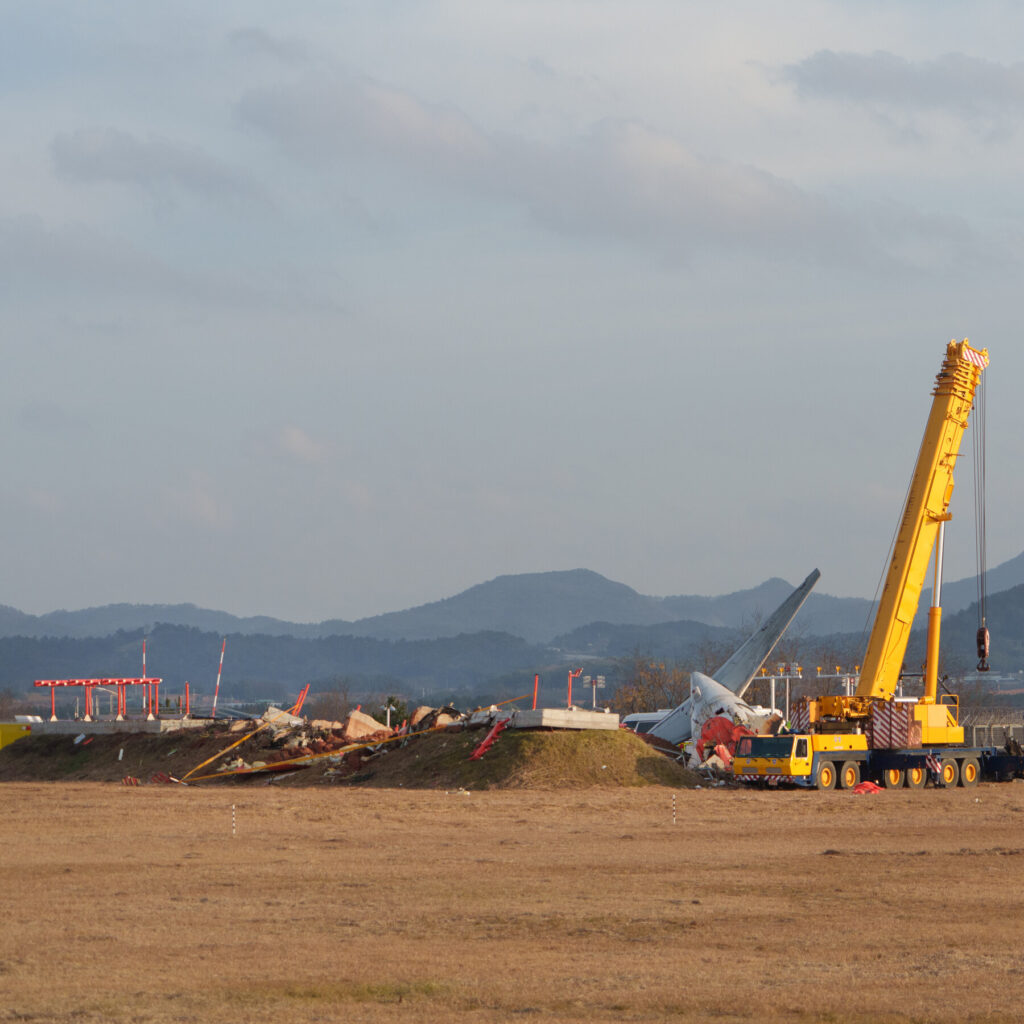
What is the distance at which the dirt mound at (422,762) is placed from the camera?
123 feet

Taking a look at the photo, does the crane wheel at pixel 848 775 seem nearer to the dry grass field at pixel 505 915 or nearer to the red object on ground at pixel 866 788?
the red object on ground at pixel 866 788

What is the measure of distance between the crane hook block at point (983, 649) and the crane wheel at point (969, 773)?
105 inches

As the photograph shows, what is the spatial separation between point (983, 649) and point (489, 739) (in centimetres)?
1420

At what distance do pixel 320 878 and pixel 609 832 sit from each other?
8653mm

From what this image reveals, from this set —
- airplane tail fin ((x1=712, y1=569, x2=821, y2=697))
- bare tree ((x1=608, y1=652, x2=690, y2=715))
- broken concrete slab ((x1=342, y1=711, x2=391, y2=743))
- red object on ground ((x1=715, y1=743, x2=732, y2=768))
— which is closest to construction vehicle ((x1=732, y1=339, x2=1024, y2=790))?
red object on ground ((x1=715, y1=743, x2=732, y2=768))

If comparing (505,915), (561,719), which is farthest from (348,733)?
(505,915)

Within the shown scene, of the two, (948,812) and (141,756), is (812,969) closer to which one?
(948,812)

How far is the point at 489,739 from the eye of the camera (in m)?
39.7

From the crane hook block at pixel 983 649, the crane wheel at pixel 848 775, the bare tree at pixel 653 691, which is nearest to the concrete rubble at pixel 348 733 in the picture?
the crane wheel at pixel 848 775

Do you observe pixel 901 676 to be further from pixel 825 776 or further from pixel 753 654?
pixel 753 654

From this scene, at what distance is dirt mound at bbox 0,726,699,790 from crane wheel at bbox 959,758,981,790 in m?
8.04

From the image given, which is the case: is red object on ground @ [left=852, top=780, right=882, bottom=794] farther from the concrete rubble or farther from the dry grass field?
the concrete rubble

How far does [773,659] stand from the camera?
370 ft

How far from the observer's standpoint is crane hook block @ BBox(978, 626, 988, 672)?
40281 mm
